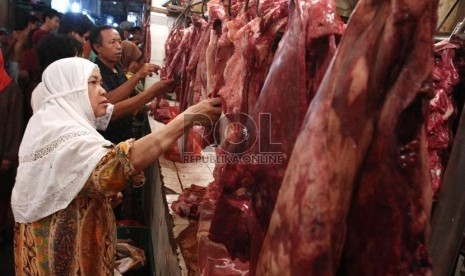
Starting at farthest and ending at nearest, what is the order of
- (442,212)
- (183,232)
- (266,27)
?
(183,232), (266,27), (442,212)

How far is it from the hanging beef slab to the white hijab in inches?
66.3

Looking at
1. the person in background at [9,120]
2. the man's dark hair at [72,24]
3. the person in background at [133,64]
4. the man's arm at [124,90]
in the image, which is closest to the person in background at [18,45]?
the man's dark hair at [72,24]

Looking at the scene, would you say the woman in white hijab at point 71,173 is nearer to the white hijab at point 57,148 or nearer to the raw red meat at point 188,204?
the white hijab at point 57,148

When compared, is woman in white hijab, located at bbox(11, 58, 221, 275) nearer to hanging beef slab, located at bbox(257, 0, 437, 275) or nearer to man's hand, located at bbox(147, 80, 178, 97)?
man's hand, located at bbox(147, 80, 178, 97)

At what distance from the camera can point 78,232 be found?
8.38 feet

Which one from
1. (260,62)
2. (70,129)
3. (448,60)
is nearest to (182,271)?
(70,129)

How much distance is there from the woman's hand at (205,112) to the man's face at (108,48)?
3.07 metres

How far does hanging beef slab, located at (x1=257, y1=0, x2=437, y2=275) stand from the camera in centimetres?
88

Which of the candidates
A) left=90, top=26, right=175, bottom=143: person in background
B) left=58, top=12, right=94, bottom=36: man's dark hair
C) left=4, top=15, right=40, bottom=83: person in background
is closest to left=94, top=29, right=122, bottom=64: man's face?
left=90, top=26, right=175, bottom=143: person in background

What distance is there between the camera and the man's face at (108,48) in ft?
16.9

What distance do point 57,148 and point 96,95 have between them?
0.56 metres

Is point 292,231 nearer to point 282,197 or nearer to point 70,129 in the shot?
point 282,197

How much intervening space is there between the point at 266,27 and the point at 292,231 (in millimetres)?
1008

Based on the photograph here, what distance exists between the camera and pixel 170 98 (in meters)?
7.39
